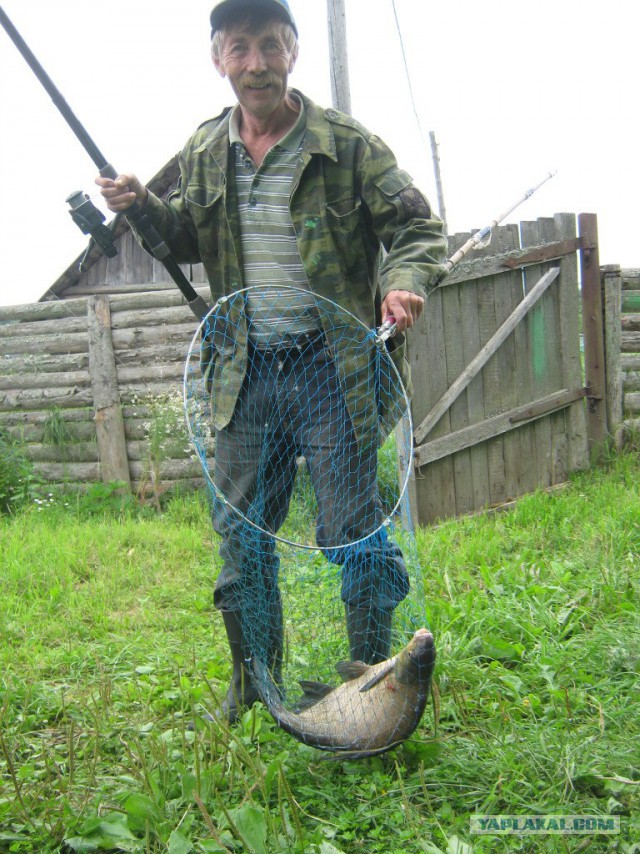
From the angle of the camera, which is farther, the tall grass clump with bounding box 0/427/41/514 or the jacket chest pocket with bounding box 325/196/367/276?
the tall grass clump with bounding box 0/427/41/514

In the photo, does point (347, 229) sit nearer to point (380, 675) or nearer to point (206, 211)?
point (206, 211)

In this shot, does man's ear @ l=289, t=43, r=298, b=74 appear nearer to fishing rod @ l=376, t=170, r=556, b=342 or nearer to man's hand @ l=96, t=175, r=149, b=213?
man's hand @ l=96, t=175, r=149, b=213

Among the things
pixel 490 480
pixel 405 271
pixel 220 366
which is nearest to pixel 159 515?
pixel 490 480

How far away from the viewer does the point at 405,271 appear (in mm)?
2627

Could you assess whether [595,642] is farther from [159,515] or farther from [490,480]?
[159,515]

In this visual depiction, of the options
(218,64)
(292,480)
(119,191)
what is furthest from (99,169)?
(292,480)

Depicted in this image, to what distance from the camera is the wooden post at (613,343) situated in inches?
291

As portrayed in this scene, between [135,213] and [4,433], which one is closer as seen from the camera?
[135,213]

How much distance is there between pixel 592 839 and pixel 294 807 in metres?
0.73

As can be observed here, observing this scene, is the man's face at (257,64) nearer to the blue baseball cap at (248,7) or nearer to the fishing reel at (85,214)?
the blue baseball cap at (248,7)

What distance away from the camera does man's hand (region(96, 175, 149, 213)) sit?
272 centimetres

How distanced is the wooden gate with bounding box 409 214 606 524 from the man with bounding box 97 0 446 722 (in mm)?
3195

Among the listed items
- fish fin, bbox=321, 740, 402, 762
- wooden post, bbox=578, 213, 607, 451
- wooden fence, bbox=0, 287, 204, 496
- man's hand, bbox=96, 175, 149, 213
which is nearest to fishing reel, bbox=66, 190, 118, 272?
man's hand, bbox=96, 175, 149, 213

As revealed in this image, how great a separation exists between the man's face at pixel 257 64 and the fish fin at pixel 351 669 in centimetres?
176
